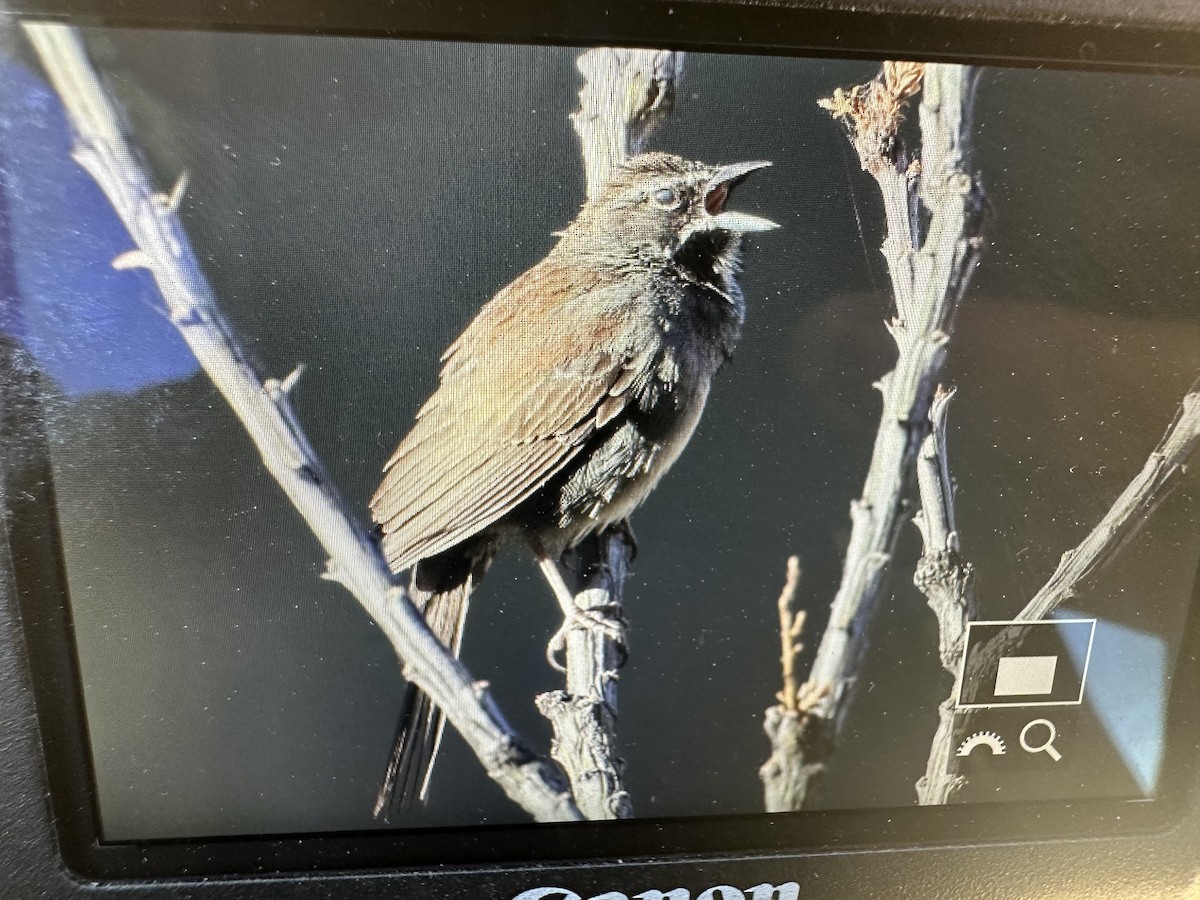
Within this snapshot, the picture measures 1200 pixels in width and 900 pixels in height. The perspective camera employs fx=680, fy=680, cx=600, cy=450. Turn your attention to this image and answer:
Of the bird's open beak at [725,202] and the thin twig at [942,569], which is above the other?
the bird's open beak at [725,202]

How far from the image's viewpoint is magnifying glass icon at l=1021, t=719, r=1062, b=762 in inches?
25.6

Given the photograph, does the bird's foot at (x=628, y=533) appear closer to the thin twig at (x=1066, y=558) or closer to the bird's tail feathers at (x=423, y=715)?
the bird's tail feathers at (x=423, y=715)

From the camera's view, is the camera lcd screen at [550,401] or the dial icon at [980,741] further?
the dial icon at [980,741]

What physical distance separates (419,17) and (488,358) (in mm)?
250

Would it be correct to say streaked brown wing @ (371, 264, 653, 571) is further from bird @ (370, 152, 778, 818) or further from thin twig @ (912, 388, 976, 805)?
thin twig @ (912, 388, 976, 805)

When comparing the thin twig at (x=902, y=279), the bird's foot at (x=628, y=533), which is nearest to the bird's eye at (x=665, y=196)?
the thin twig at (x=902, y=279)

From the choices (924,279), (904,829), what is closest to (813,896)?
(904,829)

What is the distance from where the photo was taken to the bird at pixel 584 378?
54 centimetres

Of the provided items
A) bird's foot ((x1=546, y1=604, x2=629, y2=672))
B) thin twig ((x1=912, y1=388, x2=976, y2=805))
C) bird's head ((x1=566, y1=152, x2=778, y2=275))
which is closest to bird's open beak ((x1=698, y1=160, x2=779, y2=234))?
bird's head ((x1=566, y1=152, x2=778, y2=275))

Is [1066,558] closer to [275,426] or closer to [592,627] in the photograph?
[592,627]

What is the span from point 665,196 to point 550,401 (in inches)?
7.4

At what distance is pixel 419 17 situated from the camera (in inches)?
19.4

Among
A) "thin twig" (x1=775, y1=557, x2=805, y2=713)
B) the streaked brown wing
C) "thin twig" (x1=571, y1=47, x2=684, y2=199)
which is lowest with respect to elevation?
"thin twig" (x1=775, y1=557, x2=805, y2=713)

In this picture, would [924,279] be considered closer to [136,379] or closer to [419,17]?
[419,17]
